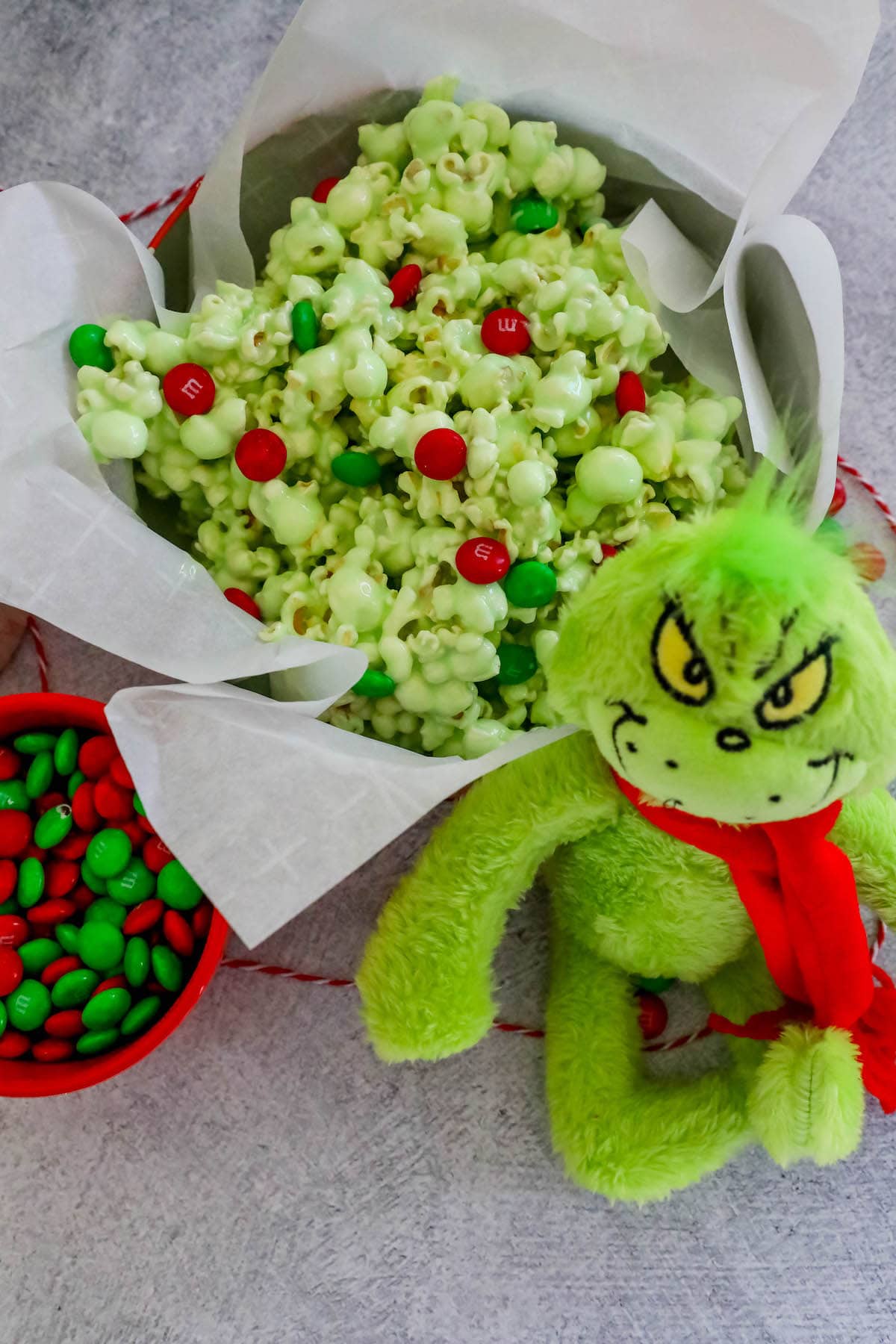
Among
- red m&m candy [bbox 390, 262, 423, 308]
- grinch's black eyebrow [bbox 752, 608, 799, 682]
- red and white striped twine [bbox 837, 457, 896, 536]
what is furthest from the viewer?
red and white striped twine [bbox 837, 457, 896, 536]

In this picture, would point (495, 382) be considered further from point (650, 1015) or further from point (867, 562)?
point (650, 1015)

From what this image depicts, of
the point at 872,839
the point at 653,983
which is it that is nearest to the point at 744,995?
the point at 653,983

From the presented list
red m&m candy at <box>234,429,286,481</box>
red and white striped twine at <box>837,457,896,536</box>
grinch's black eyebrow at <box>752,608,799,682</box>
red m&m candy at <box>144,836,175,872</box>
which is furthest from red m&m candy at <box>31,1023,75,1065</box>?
Result: red and white striped twine at <box>837,457,896,536</box>

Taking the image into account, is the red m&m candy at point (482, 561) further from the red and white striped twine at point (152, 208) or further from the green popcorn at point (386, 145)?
the red and white striped twine at point (152, 208)

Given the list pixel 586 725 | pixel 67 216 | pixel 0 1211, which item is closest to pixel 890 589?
pixel 586 725

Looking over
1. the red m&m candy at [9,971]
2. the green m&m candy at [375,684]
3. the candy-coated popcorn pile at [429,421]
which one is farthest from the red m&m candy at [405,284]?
the red m&m candy at [9,971]

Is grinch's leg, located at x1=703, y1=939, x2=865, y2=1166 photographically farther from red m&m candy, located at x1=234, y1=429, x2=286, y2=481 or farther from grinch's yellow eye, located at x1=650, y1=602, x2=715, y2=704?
red m&m candy, located at x1=234, y1=429, x2=286, y2=481
